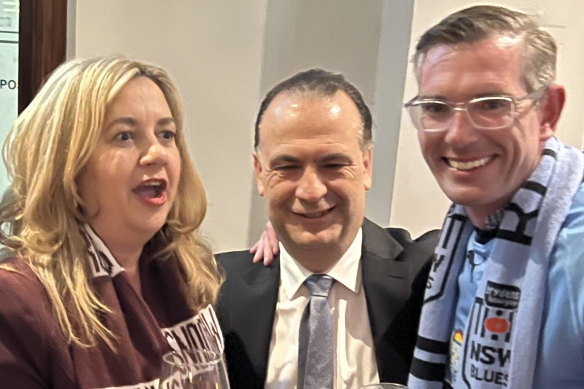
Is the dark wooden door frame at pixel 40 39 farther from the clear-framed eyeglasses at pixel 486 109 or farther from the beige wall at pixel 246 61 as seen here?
the clear-framed eyeglasses at pixel 486 109

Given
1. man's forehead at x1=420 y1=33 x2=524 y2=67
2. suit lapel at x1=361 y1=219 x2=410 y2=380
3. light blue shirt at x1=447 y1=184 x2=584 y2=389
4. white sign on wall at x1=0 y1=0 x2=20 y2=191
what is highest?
man's forehead at x1=420 y1=33 x2=524 y2=67

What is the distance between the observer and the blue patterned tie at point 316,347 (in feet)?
5.27

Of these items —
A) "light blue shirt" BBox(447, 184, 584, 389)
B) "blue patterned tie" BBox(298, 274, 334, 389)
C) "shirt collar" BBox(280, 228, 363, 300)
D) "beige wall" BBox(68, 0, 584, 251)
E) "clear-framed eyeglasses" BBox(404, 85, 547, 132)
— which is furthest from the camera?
"beige wall" BBox(68, 0, 584, 251)

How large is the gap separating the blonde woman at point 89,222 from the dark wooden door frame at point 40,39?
1.11 meters

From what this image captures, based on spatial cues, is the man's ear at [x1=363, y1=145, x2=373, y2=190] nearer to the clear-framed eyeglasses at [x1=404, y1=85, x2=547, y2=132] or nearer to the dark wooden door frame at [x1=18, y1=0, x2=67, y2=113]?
the clear-framed eyeglasses at [x1=404, y1=85, x2=547, y2=132]

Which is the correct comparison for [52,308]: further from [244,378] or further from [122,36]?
[122,36]

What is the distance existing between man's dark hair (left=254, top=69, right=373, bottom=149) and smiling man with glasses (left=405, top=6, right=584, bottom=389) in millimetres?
349

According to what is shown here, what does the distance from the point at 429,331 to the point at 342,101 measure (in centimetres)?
62

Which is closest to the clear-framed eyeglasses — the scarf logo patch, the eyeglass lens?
the eyeglass lens

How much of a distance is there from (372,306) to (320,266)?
17cm

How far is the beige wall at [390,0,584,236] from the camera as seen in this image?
7.99 feet

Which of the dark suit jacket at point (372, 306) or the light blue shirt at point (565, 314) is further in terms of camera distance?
the dark suit jacket at point (372, 306)

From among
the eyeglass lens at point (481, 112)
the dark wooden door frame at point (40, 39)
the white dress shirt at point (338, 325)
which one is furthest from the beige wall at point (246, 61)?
the eyeglass lens at point (481, 112)

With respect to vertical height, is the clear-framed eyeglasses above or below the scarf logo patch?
above
